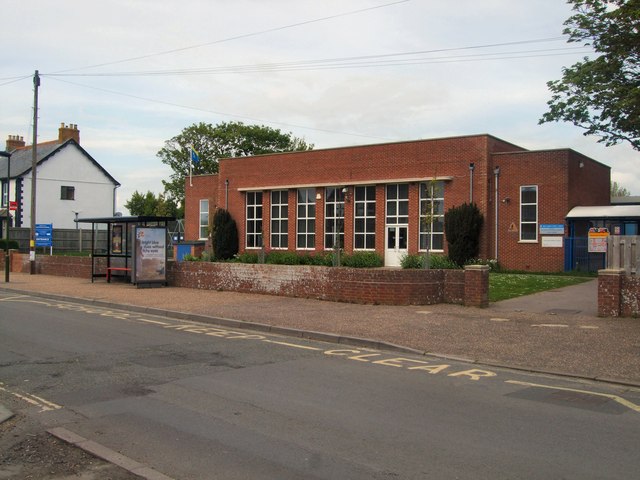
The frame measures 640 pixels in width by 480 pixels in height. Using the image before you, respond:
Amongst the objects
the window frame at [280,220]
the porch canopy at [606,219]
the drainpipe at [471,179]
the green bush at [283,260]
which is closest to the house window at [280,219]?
the window frame at [280,220]

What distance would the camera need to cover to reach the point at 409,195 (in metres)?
33.1

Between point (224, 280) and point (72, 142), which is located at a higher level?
point (72, 142)

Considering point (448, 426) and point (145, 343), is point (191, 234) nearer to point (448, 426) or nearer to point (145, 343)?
point (145, 343)

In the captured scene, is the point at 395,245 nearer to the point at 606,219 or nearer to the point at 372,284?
the point at 606,219

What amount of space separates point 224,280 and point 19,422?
14.1 m

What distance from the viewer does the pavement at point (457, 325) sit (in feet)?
31.8

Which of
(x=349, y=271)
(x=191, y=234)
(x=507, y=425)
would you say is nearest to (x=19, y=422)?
(x=507, y=425)

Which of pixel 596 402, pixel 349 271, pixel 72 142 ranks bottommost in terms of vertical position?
pixel 596 402

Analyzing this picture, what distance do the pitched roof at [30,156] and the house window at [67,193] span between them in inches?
125

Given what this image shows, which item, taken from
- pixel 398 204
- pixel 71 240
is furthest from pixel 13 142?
pixel 398 204

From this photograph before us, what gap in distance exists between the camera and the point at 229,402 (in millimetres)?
6902

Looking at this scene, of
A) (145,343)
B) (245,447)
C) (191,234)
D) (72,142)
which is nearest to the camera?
(245,447)

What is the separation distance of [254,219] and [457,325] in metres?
28.6

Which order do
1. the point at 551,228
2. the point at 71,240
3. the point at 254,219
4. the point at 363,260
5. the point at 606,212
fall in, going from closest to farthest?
the point at 606,212
the point at 363,260
the point at 551,228
the point at 254,219
the point at 71,240
